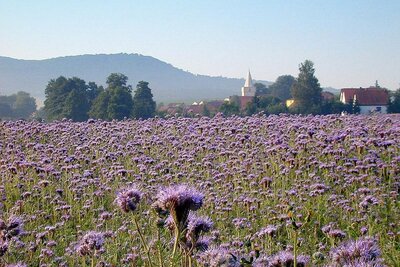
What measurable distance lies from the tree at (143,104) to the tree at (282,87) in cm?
6787

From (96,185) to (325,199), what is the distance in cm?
362

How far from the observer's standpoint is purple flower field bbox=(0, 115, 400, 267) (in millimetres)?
5785

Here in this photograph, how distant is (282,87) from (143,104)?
7739cm

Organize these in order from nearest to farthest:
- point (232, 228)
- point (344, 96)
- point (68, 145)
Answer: point (232, 228), point (68, 145), point (344, 96)

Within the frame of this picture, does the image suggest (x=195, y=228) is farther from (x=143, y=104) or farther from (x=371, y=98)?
(x=371, y=98)

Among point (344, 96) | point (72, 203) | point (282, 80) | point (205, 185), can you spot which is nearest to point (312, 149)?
point (205, 185)

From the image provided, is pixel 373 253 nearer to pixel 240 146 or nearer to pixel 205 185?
pixel 205 185

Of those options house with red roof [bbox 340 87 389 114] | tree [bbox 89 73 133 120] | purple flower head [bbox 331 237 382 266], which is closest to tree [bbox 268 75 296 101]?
house with red roof [bbox 340 87 389 114]

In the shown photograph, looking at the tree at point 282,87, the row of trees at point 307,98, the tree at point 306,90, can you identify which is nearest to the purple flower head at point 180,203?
the row of trees at point 307,98

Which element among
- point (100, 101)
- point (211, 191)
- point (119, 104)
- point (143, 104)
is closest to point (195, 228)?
point (211, 191)

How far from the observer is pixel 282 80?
124 m

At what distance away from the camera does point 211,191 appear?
799cm

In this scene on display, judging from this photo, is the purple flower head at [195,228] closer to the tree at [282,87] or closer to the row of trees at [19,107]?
the row of trees at [19,107]

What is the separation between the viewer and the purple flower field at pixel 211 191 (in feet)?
19.0
